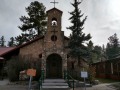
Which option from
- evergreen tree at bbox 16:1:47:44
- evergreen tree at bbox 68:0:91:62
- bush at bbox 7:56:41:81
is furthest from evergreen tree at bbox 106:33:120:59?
bush at bbox 7:56:41:81

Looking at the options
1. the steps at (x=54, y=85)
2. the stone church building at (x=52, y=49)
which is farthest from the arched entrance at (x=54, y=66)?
the steps at (x=54, y=85)

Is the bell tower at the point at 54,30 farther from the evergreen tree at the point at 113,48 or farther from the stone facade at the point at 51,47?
the evergreen tree at the point at 113,48

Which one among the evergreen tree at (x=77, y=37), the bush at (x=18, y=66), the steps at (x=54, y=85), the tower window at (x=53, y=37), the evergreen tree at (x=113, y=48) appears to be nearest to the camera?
the steps at (x=54, y=85)

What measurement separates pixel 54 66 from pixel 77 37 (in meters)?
4.74

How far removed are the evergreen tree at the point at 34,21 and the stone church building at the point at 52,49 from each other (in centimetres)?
1888

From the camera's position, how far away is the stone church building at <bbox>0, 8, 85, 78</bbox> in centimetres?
2550

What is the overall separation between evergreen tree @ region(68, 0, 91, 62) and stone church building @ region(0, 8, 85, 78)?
1.20 meters

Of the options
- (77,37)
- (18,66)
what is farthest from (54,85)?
(77,37)

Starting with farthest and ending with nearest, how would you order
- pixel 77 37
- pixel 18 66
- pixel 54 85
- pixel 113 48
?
1. pixel 113 48
2. pixel 77 37
3. pixel 18 66
4. pixel 54 85

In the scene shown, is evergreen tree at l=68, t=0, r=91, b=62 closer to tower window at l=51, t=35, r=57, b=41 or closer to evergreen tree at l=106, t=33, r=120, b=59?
tower window at l=51, t=35, r=57, b=41

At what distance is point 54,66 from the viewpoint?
26.3 meters

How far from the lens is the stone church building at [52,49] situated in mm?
25500

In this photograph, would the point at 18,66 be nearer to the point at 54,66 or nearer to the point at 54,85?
the point at 54,66

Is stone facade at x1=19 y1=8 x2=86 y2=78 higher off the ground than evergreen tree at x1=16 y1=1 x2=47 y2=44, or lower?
lower
